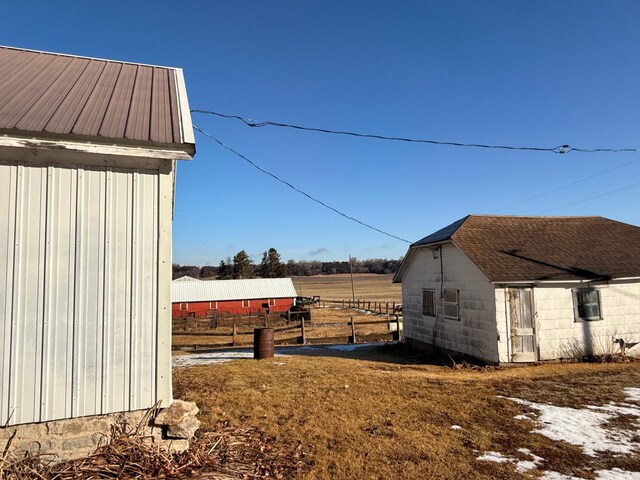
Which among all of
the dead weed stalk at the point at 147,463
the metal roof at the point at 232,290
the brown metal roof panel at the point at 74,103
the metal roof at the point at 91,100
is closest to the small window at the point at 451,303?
the dead weed stalk at the point at 147,463

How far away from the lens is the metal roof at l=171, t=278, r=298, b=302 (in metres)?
44.5

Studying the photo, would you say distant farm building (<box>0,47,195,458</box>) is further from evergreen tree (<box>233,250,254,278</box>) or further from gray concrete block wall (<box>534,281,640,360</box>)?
evergreen tree (<box>233,250,254,278</box>)

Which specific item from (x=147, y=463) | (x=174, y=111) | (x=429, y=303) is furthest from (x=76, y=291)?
(x=429, y=303)

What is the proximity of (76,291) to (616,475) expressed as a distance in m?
6.59

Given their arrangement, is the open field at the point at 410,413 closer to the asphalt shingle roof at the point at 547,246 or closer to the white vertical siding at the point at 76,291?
the white vertical siding at the point at 76,291

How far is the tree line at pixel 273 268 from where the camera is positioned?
78125 millimetres

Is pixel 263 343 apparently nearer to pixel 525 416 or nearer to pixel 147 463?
pixel 525 416

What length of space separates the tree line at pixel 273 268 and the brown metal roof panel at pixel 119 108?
70750 mm

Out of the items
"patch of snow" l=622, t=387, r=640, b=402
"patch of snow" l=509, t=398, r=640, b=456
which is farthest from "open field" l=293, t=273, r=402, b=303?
Answer: "patch of snow" l=509, t=398, r=640, b=456

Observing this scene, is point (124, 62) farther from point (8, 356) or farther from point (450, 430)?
point (450, 430)

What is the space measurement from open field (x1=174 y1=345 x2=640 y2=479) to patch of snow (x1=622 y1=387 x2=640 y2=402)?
0.16 m

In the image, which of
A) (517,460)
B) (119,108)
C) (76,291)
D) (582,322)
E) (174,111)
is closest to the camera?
(76,291)

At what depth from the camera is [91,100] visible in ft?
18.5

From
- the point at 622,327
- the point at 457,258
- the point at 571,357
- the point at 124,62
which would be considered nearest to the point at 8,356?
the point at 124,62
